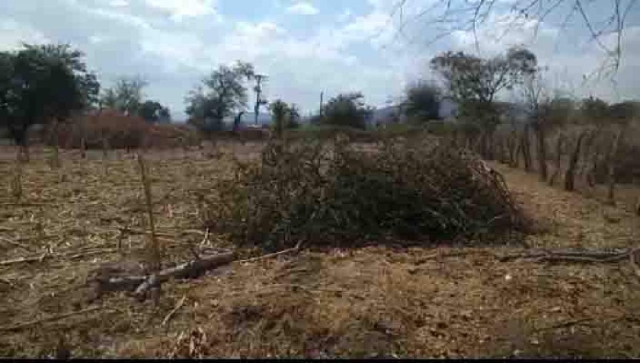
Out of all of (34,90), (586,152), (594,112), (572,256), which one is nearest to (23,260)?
(572,256)

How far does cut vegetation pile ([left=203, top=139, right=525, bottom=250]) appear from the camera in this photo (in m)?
5.00

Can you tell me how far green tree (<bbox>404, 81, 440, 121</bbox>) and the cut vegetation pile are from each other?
2669 centimetres

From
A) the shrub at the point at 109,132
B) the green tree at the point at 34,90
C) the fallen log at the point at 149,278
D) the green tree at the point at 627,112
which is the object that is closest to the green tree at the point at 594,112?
the green tree at the point at 627,112

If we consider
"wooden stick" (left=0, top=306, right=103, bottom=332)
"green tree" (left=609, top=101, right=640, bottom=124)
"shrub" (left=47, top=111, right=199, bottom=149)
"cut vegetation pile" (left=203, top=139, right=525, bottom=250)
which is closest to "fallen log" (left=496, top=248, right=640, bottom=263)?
"cut vegetation pile" (left=203, top=139, right=525, bottom=250)

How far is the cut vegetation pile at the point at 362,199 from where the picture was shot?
5.00 metres

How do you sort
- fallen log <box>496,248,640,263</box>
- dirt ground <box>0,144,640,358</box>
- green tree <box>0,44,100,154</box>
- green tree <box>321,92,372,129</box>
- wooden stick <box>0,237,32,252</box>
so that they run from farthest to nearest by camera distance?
green tree <box>321,92,372,129</box> < green tree <box>0,44,100,154</box> < wooden stick <box>0,237,32,252</box> < fallen log <box>496,248,640,263</box> < dirt ground <box>0,144,640,358</box>

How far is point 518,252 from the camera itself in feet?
14.2

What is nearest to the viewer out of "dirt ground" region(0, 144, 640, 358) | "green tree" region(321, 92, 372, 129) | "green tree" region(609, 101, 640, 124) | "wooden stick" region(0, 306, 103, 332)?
"dirt ground" region(0, 144, 640, 358)

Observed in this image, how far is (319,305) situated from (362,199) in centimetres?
222

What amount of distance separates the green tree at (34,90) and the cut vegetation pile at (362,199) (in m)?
19.5

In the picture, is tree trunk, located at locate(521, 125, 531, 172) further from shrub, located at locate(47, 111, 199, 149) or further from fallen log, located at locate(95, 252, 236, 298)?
fallen log, located at locate(95, 252, 236, 298)

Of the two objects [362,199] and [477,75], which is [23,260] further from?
[477,75]

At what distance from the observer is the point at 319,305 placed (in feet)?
10.3

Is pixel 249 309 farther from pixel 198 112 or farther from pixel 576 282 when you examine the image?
pixel 198 112
